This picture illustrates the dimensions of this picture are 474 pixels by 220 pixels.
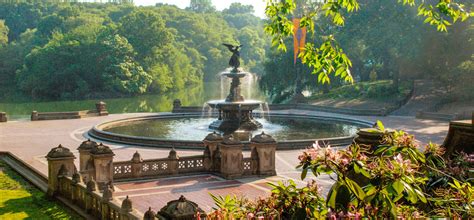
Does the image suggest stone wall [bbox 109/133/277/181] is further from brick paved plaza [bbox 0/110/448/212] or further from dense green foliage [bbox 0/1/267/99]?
dense green foliage [bbox 0/1/267/99]

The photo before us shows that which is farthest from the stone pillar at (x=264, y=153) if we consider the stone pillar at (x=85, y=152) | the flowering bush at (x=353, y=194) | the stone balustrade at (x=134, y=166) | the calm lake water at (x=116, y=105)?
the calm lake water at (x=116, y=105)

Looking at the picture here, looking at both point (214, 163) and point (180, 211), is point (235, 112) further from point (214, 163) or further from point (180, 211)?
point (180, 211)

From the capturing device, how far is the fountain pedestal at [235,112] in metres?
28.9

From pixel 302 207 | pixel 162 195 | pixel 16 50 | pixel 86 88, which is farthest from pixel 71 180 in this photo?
pixel 16 50

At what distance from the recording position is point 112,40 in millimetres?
70562

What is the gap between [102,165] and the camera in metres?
16.1

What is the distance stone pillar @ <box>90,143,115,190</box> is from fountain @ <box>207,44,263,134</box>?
12551 millimetres

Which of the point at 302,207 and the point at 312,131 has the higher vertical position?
the point at 302,207

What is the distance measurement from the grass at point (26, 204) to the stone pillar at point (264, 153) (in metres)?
6.67

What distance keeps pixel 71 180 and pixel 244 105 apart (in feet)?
53.1

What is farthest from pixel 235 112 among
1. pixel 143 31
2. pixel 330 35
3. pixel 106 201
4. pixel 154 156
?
pixel 143 31

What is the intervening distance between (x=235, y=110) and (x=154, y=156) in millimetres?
7968

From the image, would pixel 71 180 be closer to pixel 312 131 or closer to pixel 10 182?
pixel 10 182

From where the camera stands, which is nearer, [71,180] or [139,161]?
[71,180]
